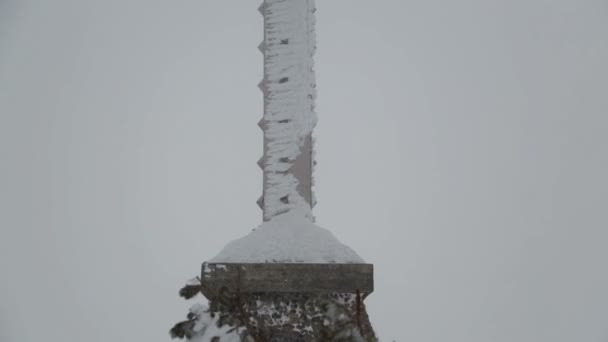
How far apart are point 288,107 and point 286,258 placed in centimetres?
119

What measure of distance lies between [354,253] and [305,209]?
56 cm

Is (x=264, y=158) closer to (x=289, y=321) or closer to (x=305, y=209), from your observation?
(x=305, y=209)

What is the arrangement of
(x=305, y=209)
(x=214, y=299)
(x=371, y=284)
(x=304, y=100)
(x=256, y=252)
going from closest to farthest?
(x=214, y=299) < (x=371, y=284) < (x=256, y=252) < (x=305, y=209) < (x=304, y=100)

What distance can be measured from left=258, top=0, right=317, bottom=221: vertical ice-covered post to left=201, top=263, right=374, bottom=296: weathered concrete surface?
0.63 m

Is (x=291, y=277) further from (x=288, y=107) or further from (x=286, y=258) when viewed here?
(x=288, y=107)

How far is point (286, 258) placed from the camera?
2445 millimetres

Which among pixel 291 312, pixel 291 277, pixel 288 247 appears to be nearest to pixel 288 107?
pixel 288 247

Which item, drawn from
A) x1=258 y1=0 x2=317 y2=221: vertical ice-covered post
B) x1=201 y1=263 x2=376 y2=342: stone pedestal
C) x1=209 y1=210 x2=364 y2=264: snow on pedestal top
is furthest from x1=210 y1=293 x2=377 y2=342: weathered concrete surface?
x1=258 y1=0 x2=317 y2=221: vertical ice-covered post

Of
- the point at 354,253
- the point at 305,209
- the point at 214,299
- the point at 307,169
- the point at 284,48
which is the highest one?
the point at 284,48

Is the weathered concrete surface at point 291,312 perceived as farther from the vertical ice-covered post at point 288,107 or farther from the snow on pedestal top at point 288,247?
the vertical ice-covered post at point 288,107

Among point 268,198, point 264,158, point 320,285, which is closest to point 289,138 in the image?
point 264,158

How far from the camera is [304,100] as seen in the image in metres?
3.15

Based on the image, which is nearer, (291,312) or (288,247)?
(291,312)

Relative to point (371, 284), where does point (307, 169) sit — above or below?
above
